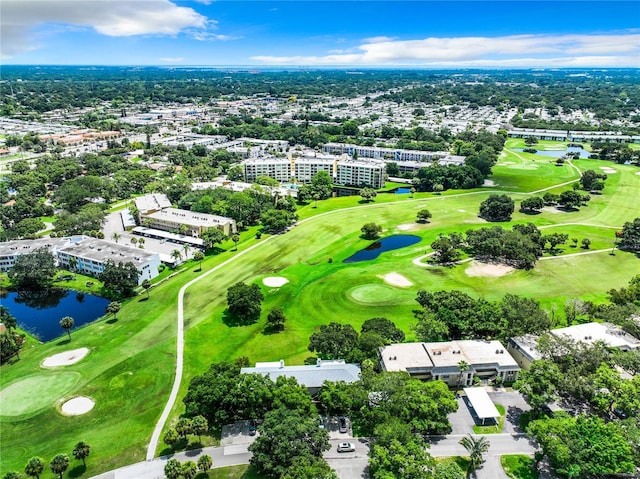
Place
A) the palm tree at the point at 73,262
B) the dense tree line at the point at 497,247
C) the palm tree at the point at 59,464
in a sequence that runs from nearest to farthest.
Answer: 1. the palm tree at the point at 59,464
2. the palm tree at the point at 73,262
3. the dense tree line at the point at 497,247

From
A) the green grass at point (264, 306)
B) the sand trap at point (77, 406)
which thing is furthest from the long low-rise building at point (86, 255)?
the sand trap at point (77, 406)

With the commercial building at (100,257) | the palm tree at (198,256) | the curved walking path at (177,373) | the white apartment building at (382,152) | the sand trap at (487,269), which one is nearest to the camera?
the curved walking path at (177,373)

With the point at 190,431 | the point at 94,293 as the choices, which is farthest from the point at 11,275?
the point at 190,431

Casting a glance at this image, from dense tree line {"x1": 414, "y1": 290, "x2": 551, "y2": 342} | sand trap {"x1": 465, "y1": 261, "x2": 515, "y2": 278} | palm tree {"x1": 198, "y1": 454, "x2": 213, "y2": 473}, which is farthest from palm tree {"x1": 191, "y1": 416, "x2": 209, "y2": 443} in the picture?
sand trap {"x1": 465, "y1": 261, "x2": 515, "y2": 278}

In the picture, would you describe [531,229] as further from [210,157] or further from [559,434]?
[210,157]

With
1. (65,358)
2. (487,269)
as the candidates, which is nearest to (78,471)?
(65,358)

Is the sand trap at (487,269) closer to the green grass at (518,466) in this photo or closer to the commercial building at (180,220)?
the green grass at (518,466)

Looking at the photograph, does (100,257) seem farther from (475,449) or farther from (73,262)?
(475,449)

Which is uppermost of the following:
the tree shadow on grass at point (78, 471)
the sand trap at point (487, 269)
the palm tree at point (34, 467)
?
the sand trap at point (487, 269)
